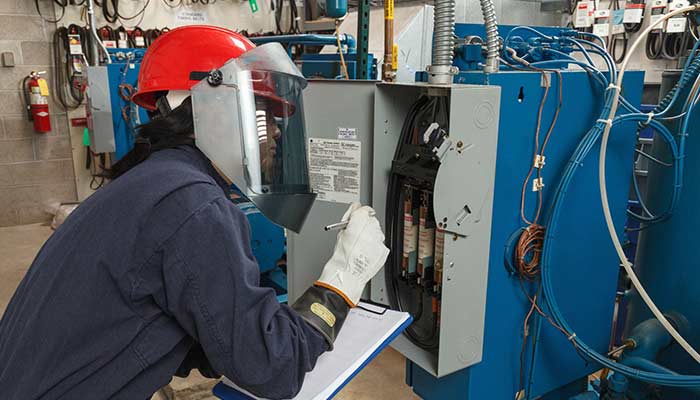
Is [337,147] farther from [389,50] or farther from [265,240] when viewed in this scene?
[265,240]

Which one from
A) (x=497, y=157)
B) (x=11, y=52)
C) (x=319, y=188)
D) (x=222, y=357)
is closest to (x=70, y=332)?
(x=222, y=357)

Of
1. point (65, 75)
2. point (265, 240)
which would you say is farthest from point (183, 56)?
point (65, 75)

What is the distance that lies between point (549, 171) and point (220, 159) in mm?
928

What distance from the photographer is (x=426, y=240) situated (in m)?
1.40

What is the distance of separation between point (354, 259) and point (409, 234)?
0.96ft

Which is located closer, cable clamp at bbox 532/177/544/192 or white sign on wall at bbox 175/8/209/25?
cable clamp at bbox 532/177/544/192

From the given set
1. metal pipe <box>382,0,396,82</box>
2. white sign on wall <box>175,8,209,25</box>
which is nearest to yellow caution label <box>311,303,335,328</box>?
metal pipe <box>382,0,396,82</box>

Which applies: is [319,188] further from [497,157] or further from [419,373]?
[419,373]

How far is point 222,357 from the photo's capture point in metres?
0.88

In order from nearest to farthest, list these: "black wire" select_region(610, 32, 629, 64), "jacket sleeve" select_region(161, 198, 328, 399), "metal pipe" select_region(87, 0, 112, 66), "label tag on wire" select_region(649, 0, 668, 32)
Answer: "jacket sleeve" select_region(161, 198, 328, 399), "label tag on wire" select_region(649, 0, 668, 32), "black wire" select_region(610, 32, 629, 64), "metal pipe" select_region(87, 0, 112, 66)

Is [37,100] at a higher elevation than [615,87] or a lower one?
lower

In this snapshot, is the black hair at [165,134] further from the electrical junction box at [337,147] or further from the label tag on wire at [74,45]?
the label tag on wire at [74,45]

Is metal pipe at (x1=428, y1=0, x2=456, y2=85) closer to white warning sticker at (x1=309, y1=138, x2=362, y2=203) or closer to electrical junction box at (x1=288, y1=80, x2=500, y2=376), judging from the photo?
electrical junction box at (x1=288, y1=80, x2=500, y2=376)

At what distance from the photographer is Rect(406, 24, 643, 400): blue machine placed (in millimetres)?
1375
